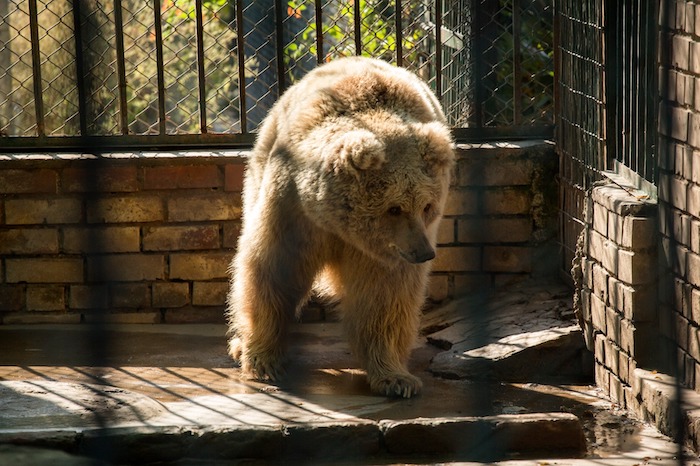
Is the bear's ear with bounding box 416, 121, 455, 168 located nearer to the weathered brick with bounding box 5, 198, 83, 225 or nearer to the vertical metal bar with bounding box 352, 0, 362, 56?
the vertical metal bar with bounding box 352, 0, 362, 56

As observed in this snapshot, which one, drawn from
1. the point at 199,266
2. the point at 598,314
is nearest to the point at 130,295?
the point at 199,266

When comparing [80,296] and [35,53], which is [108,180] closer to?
[80,296]

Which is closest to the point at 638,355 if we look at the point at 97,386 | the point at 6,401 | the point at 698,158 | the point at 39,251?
→ the point at 698,158

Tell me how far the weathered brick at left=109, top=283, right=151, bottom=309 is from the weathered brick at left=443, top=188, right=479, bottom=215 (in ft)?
6.48

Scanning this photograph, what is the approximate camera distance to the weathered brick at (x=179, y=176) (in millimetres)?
6648

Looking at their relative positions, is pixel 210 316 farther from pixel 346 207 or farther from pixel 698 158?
pixel 698 158

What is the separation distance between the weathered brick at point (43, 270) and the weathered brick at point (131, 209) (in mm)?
315

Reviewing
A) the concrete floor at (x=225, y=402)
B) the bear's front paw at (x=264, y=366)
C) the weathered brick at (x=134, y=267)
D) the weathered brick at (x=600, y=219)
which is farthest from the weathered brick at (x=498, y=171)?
the weathered brick at (x=134, y=267)

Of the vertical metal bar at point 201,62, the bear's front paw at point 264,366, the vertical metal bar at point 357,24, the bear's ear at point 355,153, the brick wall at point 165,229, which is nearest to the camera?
the bear's ear at point 355,153

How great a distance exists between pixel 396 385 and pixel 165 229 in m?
2.20

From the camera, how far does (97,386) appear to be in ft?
16.4

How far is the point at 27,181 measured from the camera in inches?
260

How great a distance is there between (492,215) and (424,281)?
4.39ft

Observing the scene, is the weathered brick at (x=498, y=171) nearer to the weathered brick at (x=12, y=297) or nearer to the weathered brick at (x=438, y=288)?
the weathered brick at (x=438, y=288)
